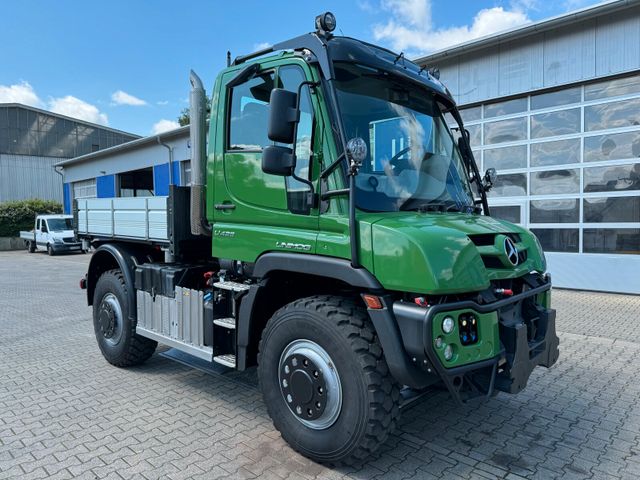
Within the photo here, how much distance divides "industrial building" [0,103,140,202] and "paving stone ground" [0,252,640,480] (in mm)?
37530

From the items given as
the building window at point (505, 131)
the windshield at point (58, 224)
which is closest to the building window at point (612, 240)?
the building window at point (505, 131)

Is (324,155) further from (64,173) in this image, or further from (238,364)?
A: (64,173)

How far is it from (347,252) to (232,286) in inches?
51.9

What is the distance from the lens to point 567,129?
10.5 m

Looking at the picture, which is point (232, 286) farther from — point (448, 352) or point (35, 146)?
point (35, 146)

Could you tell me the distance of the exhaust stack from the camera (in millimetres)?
4312

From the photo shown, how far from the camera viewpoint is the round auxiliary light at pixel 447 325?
107 inches

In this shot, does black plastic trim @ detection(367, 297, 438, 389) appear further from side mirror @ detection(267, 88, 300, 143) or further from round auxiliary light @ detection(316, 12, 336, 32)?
round auxiliary light @ detection(316, 12, 336, 32)

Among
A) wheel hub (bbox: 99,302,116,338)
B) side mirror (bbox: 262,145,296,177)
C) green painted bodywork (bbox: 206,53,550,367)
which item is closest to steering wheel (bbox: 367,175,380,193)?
green painted bodywork (bbox: 206,53,550,367)

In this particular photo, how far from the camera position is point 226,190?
396 cm

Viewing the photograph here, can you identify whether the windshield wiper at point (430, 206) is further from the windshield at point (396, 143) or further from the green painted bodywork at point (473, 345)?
the green painted bodywork at point (473, 345)

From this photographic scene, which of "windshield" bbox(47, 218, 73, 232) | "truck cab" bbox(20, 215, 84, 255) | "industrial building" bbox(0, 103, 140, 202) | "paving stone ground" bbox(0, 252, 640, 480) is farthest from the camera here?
"industrial building" bbox(0, 103, 140, 202)

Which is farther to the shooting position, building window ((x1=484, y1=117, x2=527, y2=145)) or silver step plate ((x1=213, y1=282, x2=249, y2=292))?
building window ((x1=484, y1=117, x2=527, y2=145))

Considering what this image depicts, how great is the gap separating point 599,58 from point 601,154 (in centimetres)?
196
